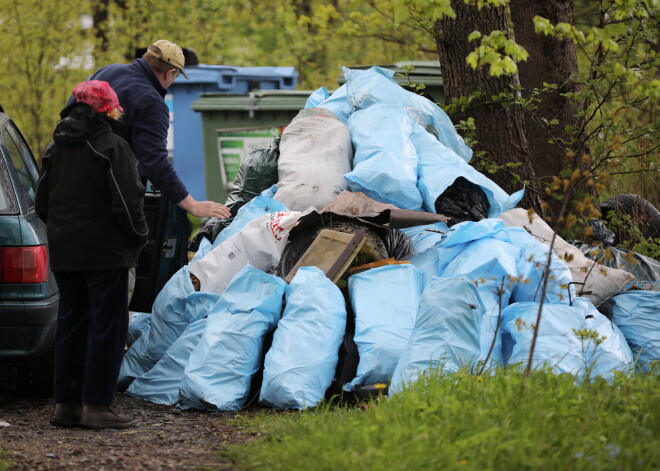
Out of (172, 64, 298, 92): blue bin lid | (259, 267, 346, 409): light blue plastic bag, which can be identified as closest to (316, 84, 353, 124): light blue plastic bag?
(259, 267, 346, 409): light blue plastic bag

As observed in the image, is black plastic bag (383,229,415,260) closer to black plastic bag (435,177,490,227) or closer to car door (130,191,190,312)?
black plastic bag (435,177,490,227)

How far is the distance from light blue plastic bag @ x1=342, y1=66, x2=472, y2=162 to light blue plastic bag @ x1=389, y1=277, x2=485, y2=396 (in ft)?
6.96

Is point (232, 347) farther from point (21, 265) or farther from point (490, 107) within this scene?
point (490, 107)

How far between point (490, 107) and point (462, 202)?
3.74ft

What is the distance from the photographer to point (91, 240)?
175 inches

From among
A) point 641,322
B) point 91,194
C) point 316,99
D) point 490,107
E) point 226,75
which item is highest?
point 226,75

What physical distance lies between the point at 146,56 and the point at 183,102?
6334 mm

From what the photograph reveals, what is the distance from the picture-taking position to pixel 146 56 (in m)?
5.81

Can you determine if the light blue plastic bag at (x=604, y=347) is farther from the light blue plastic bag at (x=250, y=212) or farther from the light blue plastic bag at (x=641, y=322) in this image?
the light blue plastic bag at (x=250, y=212)

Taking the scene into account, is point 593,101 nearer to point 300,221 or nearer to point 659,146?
point 659,146

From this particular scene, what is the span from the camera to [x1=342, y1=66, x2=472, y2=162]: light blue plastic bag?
21.6 feet

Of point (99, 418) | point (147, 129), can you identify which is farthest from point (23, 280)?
point (147, 129)

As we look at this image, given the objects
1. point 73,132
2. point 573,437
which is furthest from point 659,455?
point 73,132

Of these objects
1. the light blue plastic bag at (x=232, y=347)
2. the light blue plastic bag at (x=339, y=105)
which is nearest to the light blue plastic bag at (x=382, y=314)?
the light blue plastic bag at (x=232, y=347)
